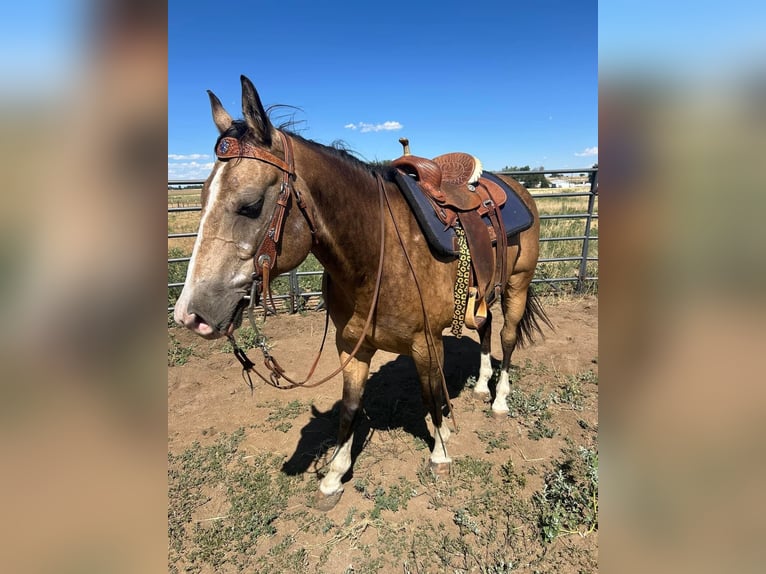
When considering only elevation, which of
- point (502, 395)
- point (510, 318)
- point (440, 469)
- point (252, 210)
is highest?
point (252, 210)

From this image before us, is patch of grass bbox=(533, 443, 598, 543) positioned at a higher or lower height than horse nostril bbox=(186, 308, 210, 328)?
lower

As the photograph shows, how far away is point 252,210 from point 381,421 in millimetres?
2619

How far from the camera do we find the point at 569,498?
242cm

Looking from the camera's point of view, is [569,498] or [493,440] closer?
[569,498]

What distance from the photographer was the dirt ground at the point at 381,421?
242 centimetres

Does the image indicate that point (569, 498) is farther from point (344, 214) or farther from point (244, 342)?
point (244, 342)

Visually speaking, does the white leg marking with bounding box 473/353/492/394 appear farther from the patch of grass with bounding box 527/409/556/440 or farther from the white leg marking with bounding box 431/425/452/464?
the white leg marking with bounding box 431/425/452/464

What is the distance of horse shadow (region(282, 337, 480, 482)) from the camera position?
3.09 m

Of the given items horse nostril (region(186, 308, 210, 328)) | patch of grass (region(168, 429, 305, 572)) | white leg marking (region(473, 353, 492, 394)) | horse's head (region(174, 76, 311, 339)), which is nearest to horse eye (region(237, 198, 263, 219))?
horse's head (region(174, 76, 311, 339))

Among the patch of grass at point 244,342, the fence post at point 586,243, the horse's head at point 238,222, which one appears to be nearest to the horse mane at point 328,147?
the horse's head at point 238,222

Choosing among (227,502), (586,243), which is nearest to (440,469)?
(227,502)

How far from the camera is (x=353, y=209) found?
1.99 m
